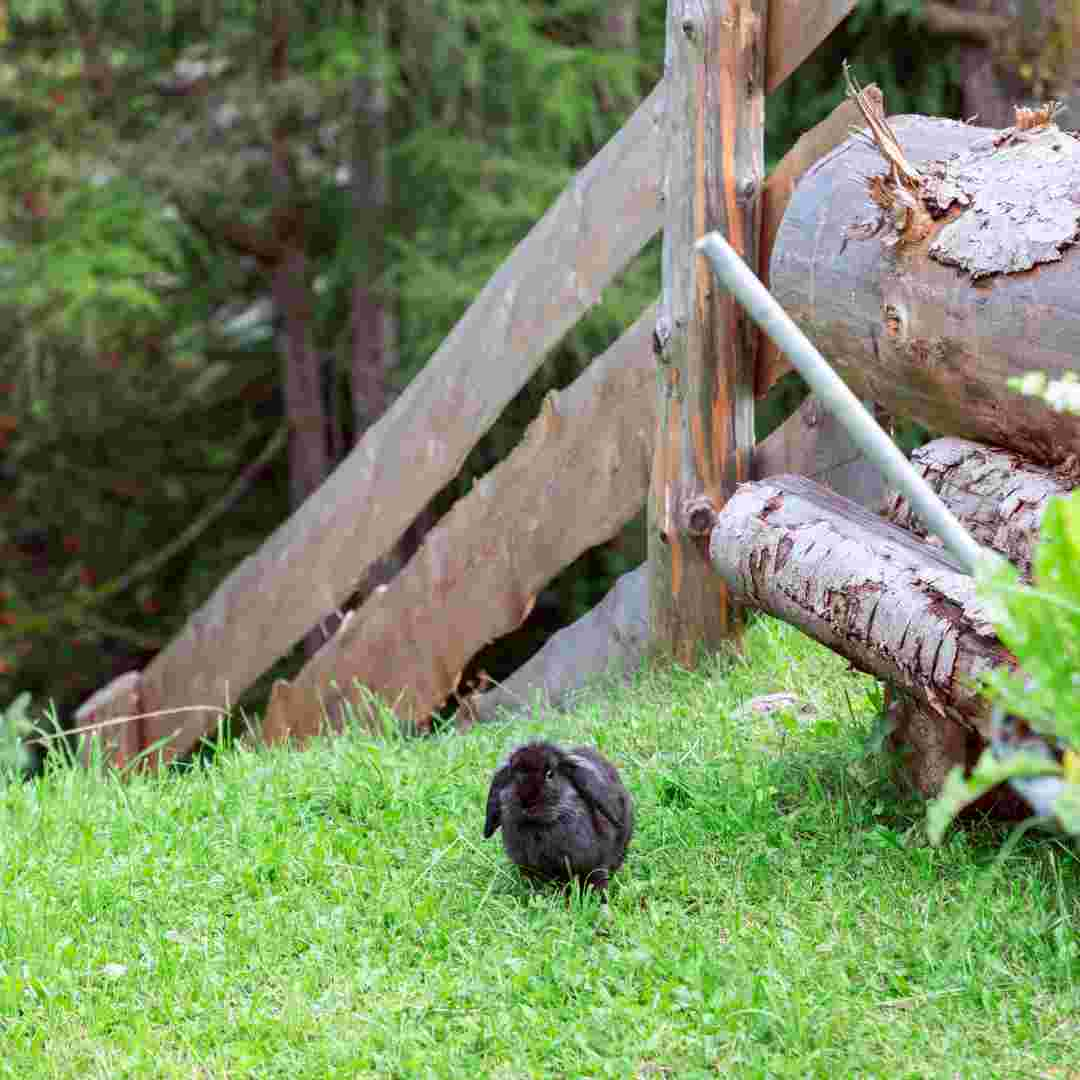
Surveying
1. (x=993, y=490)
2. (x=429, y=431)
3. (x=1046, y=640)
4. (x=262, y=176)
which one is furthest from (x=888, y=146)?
(x=262, y=176)

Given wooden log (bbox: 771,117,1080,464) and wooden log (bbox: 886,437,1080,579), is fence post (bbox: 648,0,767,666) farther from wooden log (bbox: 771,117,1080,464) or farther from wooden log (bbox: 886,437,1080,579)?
wooden log (bbox: 886,437,1080,579)

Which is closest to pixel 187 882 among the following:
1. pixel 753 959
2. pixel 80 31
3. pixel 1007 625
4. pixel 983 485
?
pixel 753 959

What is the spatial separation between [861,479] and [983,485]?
1.23 meters

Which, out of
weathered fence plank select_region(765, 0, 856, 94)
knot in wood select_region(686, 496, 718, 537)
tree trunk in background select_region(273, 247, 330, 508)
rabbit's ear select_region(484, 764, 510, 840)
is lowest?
tree trunk in background select_region(273, 247, 330, 508)

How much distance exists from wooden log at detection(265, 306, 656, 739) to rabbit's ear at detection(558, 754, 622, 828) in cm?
159

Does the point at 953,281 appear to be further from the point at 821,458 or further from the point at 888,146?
the point at 821,458

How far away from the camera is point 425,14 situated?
30.2ft

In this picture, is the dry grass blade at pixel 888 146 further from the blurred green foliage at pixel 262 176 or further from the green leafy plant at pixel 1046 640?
the blurred green foliage at pixel 262 176

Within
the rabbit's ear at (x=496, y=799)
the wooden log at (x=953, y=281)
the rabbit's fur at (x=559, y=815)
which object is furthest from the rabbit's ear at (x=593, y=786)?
the wooden log at (x=953, y=281)

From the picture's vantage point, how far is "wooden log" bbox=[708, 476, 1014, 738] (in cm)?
302

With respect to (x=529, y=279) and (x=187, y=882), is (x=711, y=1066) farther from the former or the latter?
(x=529, y=279)

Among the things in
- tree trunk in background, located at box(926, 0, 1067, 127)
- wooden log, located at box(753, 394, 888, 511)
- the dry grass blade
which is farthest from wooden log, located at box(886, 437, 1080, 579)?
tree trunk in background, located at box(926, 0, 1067, 127)

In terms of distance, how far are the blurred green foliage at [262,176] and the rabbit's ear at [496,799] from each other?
553cm

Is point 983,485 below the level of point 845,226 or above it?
below
